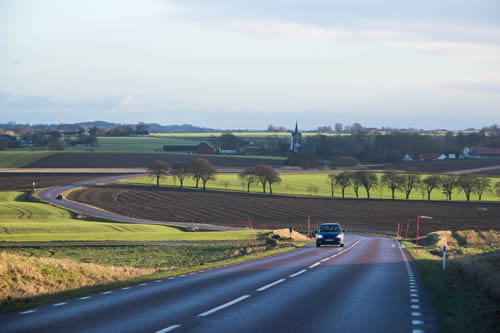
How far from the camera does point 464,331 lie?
943cm

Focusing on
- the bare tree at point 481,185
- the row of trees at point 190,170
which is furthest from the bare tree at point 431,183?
the row of trees at point 190,170

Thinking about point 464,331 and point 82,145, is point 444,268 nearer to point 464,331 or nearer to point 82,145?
point 464,331

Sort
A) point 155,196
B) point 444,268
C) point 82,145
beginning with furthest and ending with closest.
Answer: point 82,145, point 155,196, point 444,268

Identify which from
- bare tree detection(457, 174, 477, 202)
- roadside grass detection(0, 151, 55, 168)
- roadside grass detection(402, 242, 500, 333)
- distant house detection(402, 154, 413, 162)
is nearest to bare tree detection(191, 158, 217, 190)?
bare tree detection(457, 174, 477, 202)

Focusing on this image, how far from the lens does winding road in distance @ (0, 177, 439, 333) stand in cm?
959

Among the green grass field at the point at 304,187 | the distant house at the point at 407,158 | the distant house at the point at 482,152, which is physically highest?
the distant house at the point at 482,152

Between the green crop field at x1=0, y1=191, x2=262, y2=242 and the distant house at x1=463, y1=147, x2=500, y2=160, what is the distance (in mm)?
154713

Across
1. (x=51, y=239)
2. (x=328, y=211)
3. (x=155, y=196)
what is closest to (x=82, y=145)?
(x=155, y=196)

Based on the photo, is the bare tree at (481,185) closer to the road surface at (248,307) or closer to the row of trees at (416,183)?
the row of trees at (416,183)

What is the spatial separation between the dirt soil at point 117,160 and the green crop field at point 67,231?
223ft

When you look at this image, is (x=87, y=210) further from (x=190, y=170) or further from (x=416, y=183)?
(x=416, y=183)

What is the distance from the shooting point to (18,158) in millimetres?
143750

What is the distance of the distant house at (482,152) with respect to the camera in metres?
183

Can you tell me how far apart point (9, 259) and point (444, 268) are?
16.5 m
